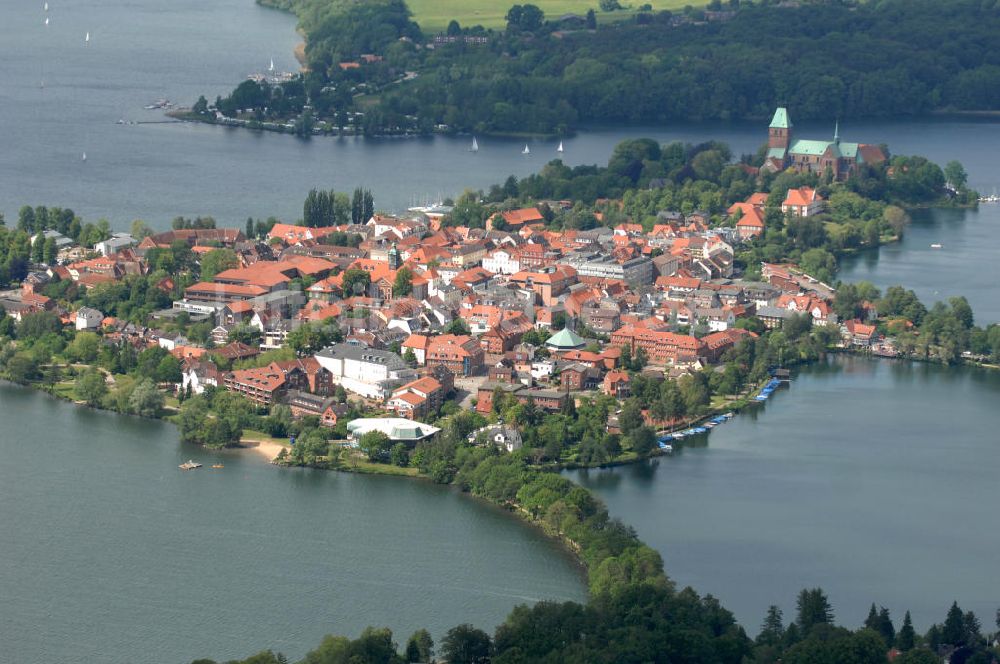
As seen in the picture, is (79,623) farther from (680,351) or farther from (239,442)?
(680,351)

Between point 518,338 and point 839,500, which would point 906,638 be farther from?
point 518,338

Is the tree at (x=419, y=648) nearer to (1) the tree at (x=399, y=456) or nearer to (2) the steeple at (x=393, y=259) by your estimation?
(1) the tree at (x=399, y=456)

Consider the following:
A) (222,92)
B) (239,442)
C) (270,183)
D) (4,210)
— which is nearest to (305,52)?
(222,92)

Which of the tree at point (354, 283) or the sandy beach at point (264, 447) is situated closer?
the sandy beach at point (264, 447)

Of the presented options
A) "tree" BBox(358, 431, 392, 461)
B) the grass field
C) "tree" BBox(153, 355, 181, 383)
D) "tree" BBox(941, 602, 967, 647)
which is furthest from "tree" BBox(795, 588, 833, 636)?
the grass field

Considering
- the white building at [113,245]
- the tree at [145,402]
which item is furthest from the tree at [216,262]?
the tree at [145,402]

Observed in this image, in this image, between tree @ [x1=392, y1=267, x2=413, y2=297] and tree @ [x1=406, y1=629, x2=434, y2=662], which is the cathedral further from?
tree @ [x1=406, y1=629, x2=434, y2=662]
